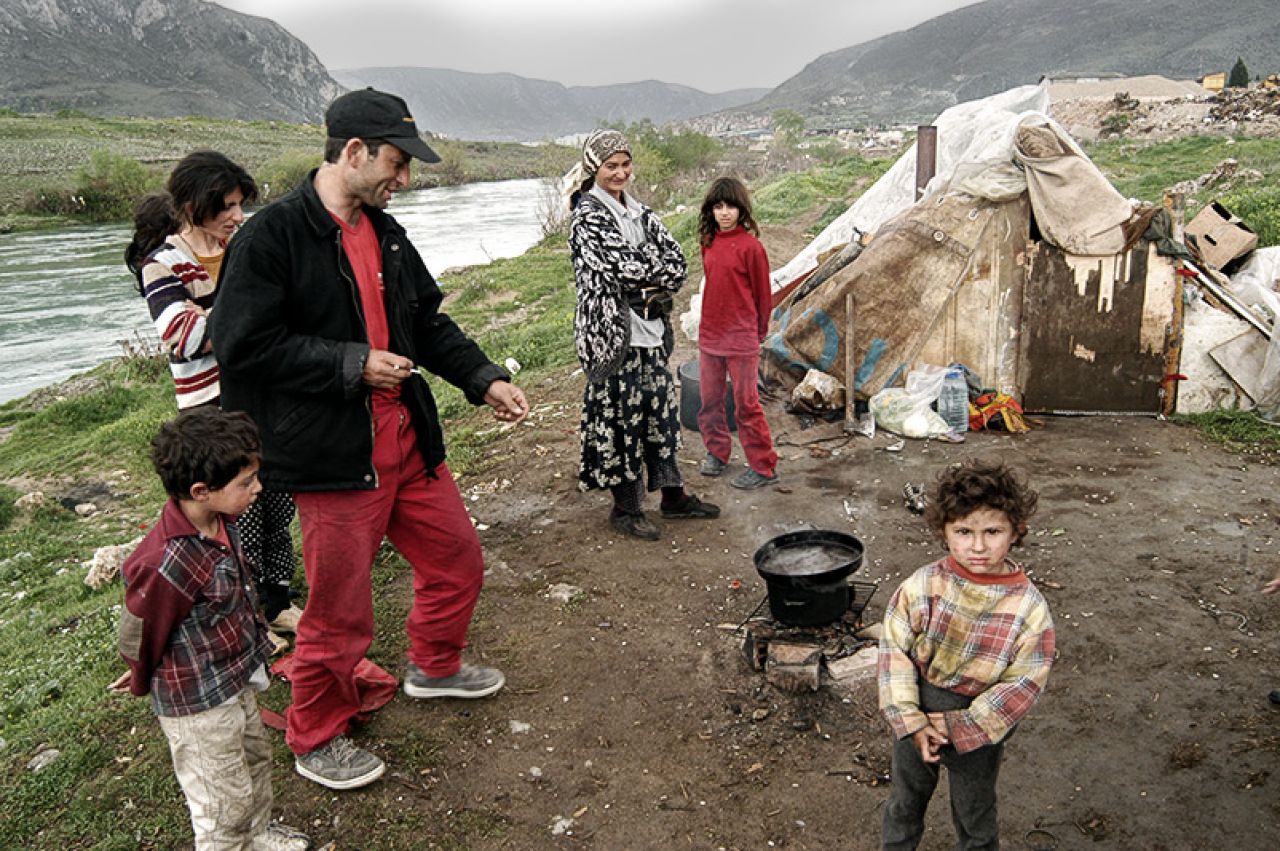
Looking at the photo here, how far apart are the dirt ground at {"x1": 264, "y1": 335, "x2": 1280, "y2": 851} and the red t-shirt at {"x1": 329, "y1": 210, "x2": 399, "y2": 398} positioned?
134cm

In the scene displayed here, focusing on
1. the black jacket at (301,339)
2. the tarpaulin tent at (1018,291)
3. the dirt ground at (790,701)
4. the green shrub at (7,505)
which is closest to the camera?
the black jacket at (301,339)

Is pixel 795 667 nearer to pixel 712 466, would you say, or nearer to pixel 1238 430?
pixel 712 466

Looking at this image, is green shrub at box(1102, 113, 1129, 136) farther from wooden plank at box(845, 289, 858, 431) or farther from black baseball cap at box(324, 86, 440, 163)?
black baseball cap at box(324, 86, 440, 163)

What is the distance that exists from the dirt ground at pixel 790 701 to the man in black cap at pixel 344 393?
1.34ft

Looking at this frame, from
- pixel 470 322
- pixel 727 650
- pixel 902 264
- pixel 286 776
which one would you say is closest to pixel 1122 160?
pixel 470 322

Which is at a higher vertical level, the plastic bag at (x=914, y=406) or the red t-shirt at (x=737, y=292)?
the red t-shirt at (x=737, y=292)

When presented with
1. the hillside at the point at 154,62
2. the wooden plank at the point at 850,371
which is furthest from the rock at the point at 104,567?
the hillside at the point at 154,62

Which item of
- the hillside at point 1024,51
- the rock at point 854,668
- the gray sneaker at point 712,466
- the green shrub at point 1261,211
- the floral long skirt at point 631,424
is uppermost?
the hillside at point 1024,51

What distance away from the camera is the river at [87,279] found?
14.3 metres

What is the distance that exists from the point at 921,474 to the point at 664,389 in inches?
73.6

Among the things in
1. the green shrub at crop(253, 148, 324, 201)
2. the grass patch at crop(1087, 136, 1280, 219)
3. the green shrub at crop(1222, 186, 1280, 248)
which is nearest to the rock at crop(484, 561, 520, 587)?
the green shrub at crop(1222, 186, 1280, 248)

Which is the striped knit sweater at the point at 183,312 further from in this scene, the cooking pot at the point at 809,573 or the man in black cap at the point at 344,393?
the cooking pot at the point at 809,573

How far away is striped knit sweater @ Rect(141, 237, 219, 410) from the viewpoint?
3250mm

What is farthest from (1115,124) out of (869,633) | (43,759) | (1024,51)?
(1024,51)
